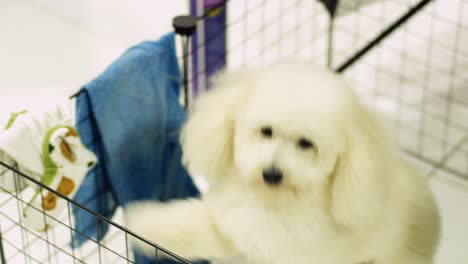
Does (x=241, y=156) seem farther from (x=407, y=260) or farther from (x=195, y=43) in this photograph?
(x=195, y=43)

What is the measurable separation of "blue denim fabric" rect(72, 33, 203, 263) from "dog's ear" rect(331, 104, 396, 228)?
456mm

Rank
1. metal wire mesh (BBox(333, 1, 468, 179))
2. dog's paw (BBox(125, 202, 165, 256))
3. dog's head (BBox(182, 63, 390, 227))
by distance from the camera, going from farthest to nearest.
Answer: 1. metal wire mesh (BBox(333, 1, 468, 179))
2. dog's paw (BBox(125, 202, 165, 256))
3. dog's head (BBox(182, 63, 390, 227))

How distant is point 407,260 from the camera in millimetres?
1707

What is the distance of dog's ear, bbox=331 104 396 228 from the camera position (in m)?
1.45

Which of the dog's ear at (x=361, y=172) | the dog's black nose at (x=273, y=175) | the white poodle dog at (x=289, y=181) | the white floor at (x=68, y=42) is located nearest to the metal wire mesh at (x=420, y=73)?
the white floor at (x=68, y=42)

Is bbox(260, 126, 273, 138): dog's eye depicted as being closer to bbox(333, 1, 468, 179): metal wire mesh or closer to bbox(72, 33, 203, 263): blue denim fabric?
bbox(72, 33, 203, 263): blue denim fabric

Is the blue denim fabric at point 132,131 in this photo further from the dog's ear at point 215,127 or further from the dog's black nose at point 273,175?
the dog's black nose at point 273,175

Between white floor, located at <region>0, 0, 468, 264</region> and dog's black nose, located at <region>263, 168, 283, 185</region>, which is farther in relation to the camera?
white floor, located at <region>0, 0, 468, 264</region>

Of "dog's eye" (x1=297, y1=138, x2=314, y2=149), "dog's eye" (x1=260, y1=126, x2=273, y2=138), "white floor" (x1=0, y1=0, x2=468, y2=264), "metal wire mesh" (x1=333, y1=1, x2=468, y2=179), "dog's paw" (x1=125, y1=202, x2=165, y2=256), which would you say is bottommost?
"metal wire mesh" (x1=333, y1=1, x2=468, y2=179)

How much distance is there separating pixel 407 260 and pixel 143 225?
54 centimetres

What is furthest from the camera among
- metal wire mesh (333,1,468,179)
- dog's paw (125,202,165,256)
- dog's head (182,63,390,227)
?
metal wire mesh (333,1,468,179)

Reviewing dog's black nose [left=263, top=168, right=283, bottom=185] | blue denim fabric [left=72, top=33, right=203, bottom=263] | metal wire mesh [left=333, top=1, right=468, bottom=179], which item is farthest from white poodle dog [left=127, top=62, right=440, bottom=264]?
metal wire mesh [left=333, top=1, right=468, bottom=179]

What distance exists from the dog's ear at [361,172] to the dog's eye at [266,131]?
13cm

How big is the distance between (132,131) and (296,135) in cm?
44
